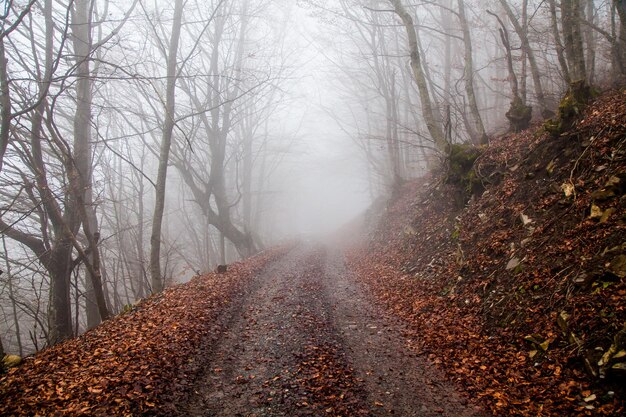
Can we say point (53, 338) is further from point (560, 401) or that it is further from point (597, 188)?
point (597, 188)

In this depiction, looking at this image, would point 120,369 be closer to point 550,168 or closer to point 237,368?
point 237,368

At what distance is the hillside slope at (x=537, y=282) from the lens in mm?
3625

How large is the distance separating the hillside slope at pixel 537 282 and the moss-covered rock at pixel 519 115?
114 cm

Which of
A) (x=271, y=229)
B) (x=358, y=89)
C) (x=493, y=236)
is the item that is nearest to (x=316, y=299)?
(x=493, y=236)

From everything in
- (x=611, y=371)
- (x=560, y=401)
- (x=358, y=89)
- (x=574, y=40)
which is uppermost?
(x=358, y=89)

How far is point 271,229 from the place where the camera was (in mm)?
41656

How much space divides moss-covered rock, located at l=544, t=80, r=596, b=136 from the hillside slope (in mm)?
→ 176

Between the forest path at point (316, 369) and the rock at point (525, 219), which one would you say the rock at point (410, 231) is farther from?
Result: the rock at point (525, 219)

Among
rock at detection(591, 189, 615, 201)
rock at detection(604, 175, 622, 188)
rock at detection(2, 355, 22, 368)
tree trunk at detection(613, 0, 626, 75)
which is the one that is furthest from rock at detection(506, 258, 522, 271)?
rock at detection(2, 355, 22, 368)

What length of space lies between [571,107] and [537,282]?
14.1 feet

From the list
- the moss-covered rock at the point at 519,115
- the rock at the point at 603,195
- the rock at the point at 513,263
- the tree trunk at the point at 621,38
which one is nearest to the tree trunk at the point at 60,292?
the rock at the point at 513,263

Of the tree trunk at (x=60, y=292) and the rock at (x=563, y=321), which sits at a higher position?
the tree trunk at (x=60, y=292)

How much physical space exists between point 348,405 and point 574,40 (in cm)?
966

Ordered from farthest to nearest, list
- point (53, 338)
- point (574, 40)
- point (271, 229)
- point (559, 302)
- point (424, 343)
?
point (271, 229), point (574, 40), point (53, 338), point (424, 343), point (559, 302)
